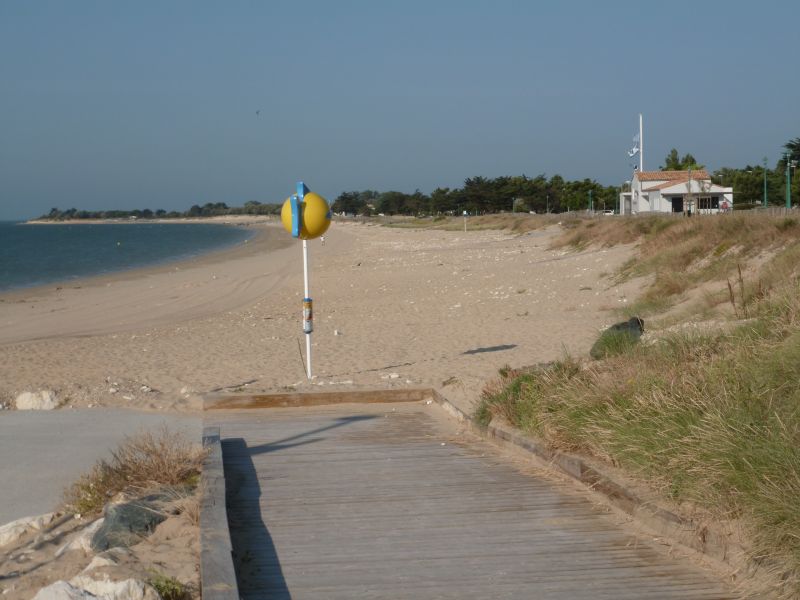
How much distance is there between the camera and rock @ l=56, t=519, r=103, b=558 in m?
5.51

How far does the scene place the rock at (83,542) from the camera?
5.51 metres

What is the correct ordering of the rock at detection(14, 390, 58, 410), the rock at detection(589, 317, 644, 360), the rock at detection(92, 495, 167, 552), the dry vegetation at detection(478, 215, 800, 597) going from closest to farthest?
1. the dry vegetation at detection(478, 215, 800, 597)
2. the rock at detection(92, 495, 167, 552)
3. the rock at detection(589, 317, 644, 360)
4. the rock at detection(14, 390, 58, 410)

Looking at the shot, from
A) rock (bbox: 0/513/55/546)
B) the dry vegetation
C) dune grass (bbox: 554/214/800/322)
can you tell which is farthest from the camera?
dune grass (bbox: 554/214/800/322)

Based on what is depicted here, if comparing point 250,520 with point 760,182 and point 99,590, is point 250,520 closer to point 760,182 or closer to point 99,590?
point 99,590

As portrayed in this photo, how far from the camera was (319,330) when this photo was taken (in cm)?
1770

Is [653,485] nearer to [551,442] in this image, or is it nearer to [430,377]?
[551,442]

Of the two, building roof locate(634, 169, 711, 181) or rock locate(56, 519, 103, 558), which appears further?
building roof locate(634, 169, 711, 181)

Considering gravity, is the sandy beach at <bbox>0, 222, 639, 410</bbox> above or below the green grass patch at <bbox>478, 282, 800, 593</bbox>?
below

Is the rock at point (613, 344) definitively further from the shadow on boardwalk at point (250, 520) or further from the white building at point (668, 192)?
the white building at point (668, 192)

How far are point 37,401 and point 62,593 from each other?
686cm

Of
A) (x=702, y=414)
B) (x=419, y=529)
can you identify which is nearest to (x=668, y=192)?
(x=702, y=414)

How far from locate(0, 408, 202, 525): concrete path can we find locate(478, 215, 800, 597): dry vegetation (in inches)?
138

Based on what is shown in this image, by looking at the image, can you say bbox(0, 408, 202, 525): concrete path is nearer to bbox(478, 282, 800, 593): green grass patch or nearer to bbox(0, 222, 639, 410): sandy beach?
bbox(0, 222, 639, 410): sandy beach

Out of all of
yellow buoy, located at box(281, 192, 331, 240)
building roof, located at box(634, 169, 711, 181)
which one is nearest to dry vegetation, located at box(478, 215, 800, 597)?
yellow buoy, located at box(281, 192, 331, 240)
